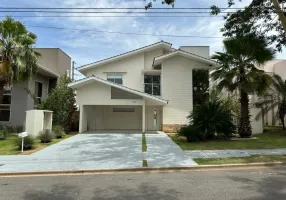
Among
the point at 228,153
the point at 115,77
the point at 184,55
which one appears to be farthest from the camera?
the point at 115,77

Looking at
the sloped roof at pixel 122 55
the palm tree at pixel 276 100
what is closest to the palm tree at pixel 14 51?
the sloped roof at pixel 122 55

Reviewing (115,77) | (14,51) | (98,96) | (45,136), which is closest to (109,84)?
(98,96)

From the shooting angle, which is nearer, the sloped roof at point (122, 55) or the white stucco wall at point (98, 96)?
the white stucco wall at point (98, 96)

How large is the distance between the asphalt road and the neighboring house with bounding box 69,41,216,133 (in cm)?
1201

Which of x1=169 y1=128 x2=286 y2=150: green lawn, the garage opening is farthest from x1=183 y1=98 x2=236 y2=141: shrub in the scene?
the garage opening

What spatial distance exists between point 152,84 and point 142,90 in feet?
3.54

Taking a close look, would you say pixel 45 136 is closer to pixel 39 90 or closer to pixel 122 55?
pixel 39 90

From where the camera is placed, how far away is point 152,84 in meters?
22.6

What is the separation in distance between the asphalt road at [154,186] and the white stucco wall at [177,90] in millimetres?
12987

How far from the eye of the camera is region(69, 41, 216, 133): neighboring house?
63.9ft

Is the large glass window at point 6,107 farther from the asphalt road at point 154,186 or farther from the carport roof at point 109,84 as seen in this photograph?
the asphalt road at point 154,186

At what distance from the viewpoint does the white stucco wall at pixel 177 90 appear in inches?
827

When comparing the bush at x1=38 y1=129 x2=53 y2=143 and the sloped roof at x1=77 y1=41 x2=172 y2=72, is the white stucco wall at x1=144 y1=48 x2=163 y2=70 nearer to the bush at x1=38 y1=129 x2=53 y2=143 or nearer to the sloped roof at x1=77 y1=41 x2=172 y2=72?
the sloped roof at x1=77 y1=41 x2=172 y2=72

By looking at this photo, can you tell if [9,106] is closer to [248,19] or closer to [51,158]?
[51,158]
